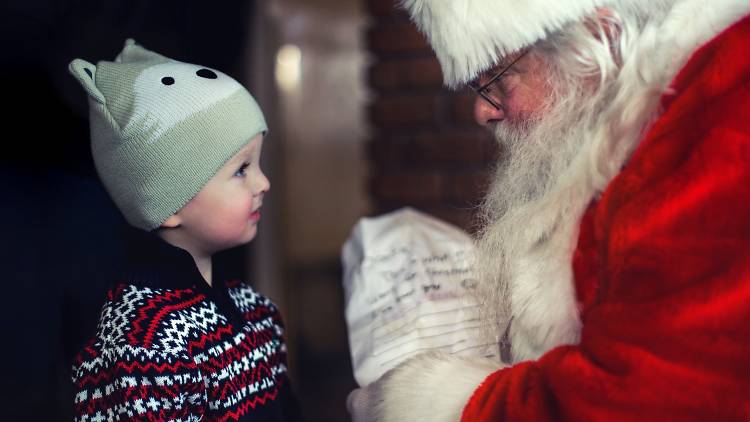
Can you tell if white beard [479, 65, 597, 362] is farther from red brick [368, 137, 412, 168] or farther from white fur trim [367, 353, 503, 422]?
red brick [368, 137, 412, 168]

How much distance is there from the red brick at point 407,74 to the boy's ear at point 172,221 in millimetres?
1022

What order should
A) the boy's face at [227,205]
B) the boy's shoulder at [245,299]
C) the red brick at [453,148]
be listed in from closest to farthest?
the boy's face at [227,205] → the boy's shoulder at [245,299] → the red brick at [453,148]

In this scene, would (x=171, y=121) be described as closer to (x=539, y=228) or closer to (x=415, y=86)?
(x=539, y=228)

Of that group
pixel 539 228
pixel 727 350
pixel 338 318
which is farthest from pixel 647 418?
pixel 338 318

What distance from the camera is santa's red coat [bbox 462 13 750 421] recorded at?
0.64 m

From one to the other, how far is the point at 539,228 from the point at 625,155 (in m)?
0.14

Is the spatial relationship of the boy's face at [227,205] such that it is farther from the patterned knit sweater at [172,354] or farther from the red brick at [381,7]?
the red brick at [381,7]

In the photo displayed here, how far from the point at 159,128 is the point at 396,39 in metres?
1.05

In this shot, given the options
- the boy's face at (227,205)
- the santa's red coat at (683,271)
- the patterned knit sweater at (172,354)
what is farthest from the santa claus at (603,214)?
the boy's face at (227,205)

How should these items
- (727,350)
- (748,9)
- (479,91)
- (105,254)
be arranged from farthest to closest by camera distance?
1. (105,254)
2. (479,91)
3. (748,9)
4. (727,350)

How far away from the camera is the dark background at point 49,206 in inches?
40.5

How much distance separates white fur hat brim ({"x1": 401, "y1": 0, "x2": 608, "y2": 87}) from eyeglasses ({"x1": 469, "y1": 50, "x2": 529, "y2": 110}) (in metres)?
0.04

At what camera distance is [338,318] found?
364 centimetres

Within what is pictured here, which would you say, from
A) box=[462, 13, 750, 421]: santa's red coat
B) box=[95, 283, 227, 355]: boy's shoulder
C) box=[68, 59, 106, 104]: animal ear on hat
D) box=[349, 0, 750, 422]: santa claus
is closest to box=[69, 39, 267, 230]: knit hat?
box=[68, 59, 106, 104]: animal ear on hat
